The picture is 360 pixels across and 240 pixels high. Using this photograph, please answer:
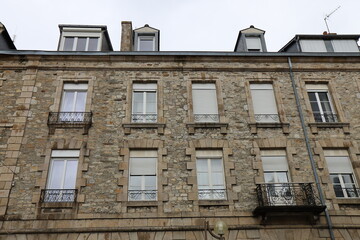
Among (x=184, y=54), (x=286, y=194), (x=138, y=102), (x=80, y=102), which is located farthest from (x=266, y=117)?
(x=80, y=102)

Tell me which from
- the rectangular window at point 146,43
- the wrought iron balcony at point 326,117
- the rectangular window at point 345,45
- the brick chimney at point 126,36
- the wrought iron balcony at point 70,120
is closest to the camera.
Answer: the wrought iron balcony at point 70,120

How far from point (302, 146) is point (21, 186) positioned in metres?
9.33

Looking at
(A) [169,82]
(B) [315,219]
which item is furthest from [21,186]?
(B) [315,219]

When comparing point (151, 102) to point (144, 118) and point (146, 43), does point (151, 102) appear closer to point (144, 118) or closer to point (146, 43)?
point (144, 118)

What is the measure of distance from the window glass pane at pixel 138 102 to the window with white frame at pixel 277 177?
15.2ft

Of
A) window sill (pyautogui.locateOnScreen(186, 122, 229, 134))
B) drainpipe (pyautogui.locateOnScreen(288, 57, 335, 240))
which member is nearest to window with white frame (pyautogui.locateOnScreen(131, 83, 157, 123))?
window sill (pyautogui.locateOnScreen(186, 122, 229, 134))

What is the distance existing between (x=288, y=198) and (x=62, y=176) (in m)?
7.23

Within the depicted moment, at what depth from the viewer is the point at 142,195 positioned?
10.7 metres

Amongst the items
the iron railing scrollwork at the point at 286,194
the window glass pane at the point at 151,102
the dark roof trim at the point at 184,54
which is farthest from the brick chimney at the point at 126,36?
the iron railing scrollwork at the point at 286,194

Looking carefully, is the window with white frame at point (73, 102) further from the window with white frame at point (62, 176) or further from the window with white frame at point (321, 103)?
the window with white frame at point (321, 103)

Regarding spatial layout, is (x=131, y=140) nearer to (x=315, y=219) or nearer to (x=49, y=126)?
(x=49, y=126)

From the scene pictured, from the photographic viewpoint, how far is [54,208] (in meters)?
10.3

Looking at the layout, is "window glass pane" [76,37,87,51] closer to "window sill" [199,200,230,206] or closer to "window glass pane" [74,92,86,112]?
"window glass pane" [74,92,86,112]

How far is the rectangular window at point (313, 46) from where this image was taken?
47.8 ft
